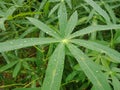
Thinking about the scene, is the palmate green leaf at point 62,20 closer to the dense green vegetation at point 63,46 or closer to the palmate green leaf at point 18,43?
the dense green vegetation at point 63,46

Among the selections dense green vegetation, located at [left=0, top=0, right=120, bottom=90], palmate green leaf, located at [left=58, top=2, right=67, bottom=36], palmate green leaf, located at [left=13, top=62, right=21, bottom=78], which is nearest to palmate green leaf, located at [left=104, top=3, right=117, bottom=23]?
dense green vegetation, located at [left=0, top=0, right=120, bottom=90]

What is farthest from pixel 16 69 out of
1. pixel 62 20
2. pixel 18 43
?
pixel 18 43

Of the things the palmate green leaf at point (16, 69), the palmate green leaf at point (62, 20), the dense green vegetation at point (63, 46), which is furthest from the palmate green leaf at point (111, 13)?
the palmate green leaf at point (16, 69)

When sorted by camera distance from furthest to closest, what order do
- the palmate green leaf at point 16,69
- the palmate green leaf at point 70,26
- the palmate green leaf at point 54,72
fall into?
the palmate green leaf at point 16,69 < the palmate green leaf at point 70,26 < the palmate green leaf at point 54,72

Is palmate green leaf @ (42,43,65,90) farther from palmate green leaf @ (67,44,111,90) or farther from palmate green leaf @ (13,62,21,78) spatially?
palmate green leaf @ (13,62,21,78)

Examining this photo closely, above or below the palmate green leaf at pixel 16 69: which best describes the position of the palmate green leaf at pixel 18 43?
above

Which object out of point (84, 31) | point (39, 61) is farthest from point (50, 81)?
point (39, 61)

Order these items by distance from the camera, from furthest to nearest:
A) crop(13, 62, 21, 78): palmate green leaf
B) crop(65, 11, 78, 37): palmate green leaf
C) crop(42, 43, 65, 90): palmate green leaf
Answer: crop(13, 62, 21, 78): palmate green leaf < crop(65, 11, 78, 37): palmate green leaf < crop(42, 43, 65, 90): palmate green leaf

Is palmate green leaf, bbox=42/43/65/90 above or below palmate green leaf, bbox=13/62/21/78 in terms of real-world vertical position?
above

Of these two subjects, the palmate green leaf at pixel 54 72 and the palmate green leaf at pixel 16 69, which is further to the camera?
the palmate green leaf at pixel 16 69
